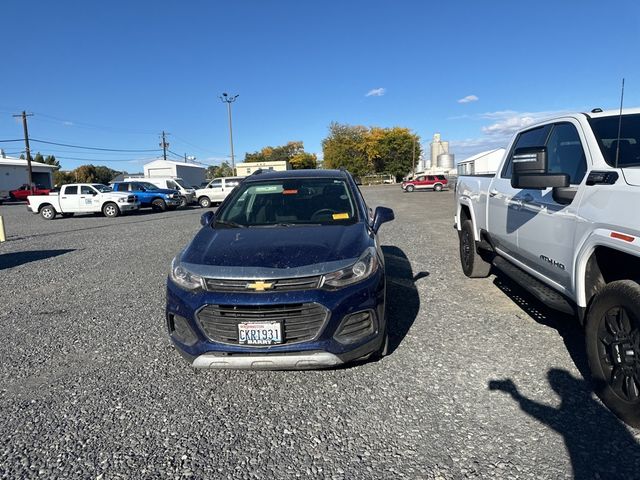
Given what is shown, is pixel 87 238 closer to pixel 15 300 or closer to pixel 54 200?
pixel 15 300

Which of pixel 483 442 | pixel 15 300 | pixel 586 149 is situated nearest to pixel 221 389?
pixel 483 442

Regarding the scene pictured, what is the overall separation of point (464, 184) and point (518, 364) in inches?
144

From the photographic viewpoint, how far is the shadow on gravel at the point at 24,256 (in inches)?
346

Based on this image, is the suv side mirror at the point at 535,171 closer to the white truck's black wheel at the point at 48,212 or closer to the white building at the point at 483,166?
the white building at the point at 483,166

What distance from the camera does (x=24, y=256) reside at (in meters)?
9.62

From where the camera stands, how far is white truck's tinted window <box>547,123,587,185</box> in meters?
3.31

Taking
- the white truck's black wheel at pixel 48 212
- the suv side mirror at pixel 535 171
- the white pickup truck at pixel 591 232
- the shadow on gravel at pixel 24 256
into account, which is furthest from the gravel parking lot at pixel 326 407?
the white truck's black wheel at pixel 48 212

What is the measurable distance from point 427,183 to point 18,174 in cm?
4694

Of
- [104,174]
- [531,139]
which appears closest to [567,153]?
[531,139]

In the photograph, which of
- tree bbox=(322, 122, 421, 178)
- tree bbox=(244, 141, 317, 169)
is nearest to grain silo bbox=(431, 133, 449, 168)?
tree bbox=(322, 122, 421, 178)

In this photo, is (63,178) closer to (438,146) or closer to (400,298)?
(438,146)

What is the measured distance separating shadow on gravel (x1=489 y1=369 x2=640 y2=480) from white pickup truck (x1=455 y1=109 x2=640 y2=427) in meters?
0.12

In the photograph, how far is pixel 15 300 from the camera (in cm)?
595

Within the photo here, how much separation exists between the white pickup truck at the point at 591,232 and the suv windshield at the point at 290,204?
1651 mm
